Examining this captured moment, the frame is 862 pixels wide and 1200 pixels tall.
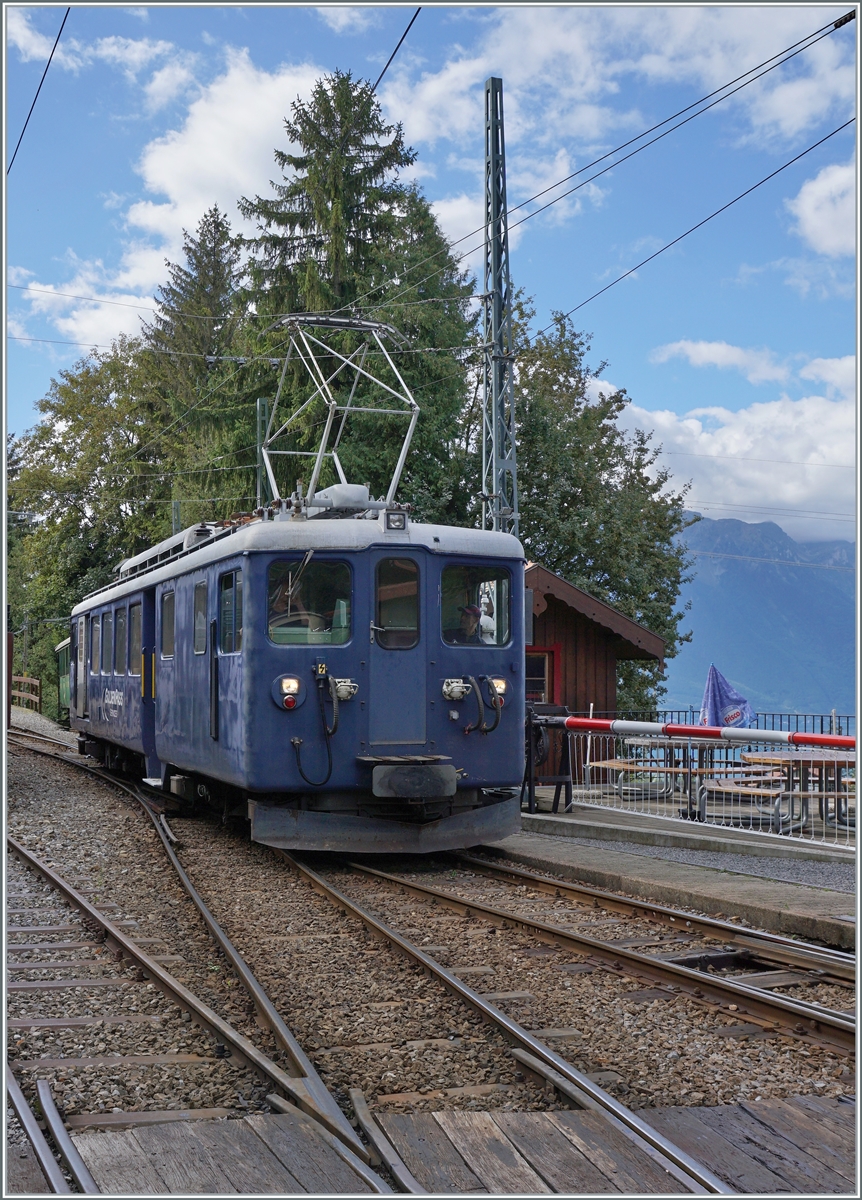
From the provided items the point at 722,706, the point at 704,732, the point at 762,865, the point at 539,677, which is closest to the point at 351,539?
the point at 704,732

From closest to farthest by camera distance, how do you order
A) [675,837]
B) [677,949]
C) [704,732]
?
1. [677,949]
2. [675,837]
3. [704,732]

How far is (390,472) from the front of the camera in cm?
2666

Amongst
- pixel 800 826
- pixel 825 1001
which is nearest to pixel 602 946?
pixel 825 1001

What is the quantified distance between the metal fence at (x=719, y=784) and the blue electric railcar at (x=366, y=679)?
7.61ft

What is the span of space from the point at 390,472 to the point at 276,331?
632cm

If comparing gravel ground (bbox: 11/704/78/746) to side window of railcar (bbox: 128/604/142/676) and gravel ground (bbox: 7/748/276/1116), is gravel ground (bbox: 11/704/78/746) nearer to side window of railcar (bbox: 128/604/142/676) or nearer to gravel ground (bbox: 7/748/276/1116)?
side window of railcar (bbox: 128/604/142/676)

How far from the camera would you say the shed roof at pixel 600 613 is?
53.0 ft

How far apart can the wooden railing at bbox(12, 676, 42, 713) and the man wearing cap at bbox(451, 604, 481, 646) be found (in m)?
34.1

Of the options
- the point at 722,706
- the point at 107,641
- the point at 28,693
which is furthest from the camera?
the point at 28,693

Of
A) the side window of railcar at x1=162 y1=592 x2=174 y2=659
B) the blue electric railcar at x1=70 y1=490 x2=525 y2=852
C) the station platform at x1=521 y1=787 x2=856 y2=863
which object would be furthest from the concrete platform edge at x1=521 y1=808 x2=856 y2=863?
the side window of railcar at x1=162 y1=592 x2=174 y2=659

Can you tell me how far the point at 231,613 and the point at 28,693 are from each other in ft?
119

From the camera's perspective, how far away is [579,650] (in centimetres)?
1759

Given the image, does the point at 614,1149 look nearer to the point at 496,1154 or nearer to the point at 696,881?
the point at 496,1154

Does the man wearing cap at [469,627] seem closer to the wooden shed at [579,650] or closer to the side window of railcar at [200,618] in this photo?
the side window of railcar at [200,618]
